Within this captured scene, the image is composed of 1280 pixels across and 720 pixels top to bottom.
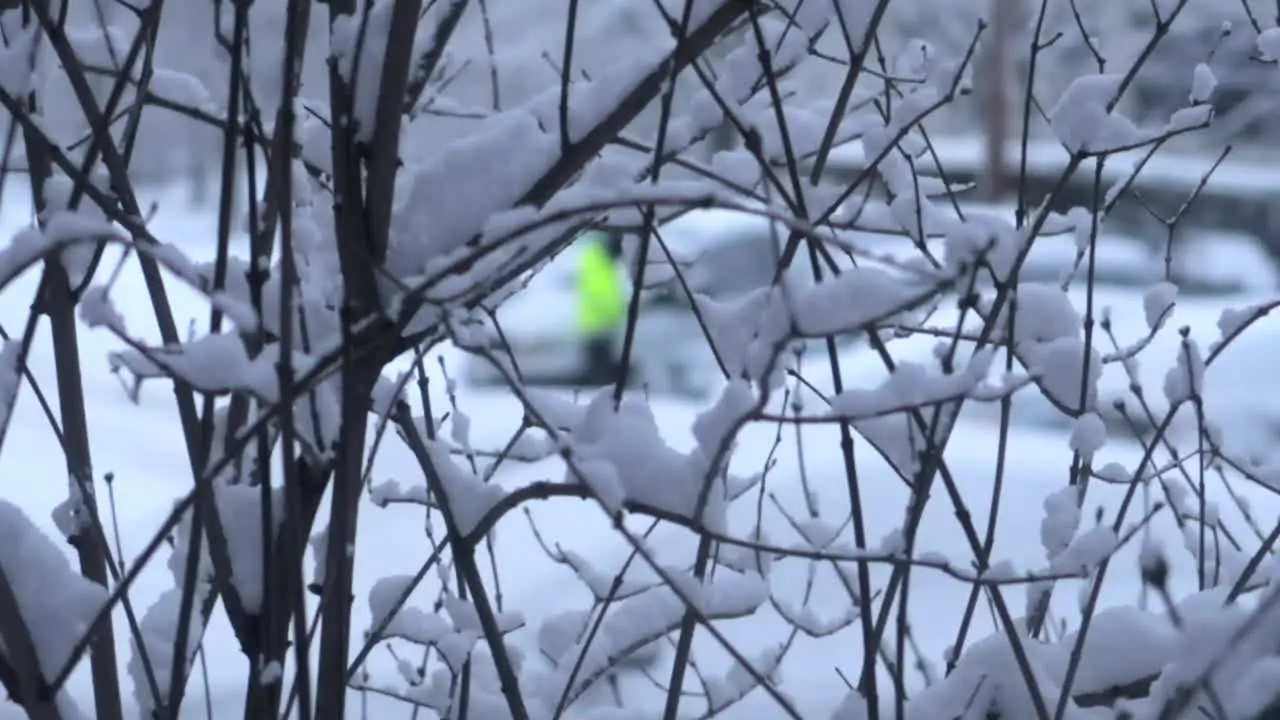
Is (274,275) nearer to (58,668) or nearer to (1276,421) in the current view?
(58,668)

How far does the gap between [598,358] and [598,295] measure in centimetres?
39

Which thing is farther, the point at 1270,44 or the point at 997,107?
the point at 997,107

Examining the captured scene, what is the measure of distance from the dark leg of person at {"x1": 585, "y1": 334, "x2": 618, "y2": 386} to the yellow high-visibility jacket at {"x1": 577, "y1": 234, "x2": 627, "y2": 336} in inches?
2.0

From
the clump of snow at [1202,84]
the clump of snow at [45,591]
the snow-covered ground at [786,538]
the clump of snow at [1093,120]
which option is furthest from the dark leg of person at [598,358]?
the clump of snow at [45,591]

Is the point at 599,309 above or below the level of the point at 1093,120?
above

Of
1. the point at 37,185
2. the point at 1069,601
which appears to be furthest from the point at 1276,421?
the point at 37,185

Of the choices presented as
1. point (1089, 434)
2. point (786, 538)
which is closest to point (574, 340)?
point (786, 538)

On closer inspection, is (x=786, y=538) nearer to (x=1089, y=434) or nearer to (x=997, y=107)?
(x=1089, y=434)

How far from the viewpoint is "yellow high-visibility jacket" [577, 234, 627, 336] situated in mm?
9422

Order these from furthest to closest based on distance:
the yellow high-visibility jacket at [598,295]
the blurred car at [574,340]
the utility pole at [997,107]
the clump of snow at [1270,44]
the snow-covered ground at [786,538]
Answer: the utility pole at [997,107]
the yellow high-visibility jacket at [598,295]
the blurred car at [574,340]
the snow-covered ground at [786,538]
the clump of snow at [1270,44]

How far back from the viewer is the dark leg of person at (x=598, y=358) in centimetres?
937

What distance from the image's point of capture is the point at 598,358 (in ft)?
30.9

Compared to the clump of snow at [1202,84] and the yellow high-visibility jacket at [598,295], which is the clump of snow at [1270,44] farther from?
the yellow high-visibility jacket at [598,295]

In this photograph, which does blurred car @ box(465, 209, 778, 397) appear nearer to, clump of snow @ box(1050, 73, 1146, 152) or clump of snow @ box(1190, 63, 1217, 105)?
clump of snow @ box(1190, 63, 1217, 105)
